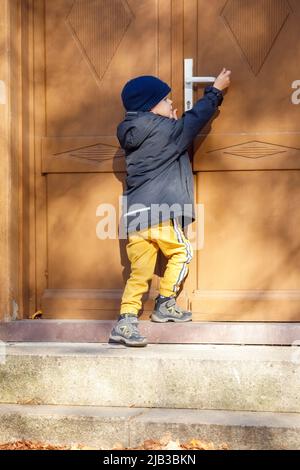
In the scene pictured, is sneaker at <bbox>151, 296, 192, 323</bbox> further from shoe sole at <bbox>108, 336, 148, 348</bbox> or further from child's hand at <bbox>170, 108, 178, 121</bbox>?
child's hand at <bbox>170, 108, 178, 121</bbox>

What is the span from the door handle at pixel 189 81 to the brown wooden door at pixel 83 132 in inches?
4.1

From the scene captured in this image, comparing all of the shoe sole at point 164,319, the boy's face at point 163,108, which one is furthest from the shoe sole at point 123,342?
the boy's face at point 163,108

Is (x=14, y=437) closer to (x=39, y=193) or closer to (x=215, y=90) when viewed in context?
(x=39, y=193)

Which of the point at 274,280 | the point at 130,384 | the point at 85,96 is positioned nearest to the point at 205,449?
the point at 130,384

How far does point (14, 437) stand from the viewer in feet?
13.0

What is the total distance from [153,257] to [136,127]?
766mm

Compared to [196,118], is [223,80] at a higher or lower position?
higher

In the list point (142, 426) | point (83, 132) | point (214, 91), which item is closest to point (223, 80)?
point (214, 91)

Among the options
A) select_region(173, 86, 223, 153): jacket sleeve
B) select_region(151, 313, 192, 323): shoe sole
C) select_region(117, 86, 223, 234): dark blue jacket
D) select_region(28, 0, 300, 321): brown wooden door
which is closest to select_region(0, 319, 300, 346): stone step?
select_region(151, 313, 192, 323): shoe sole

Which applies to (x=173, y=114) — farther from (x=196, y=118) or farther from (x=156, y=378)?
(x=156, y=378)

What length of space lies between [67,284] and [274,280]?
4.21 feet

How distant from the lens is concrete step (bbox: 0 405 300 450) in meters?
3.72

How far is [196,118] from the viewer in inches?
177
